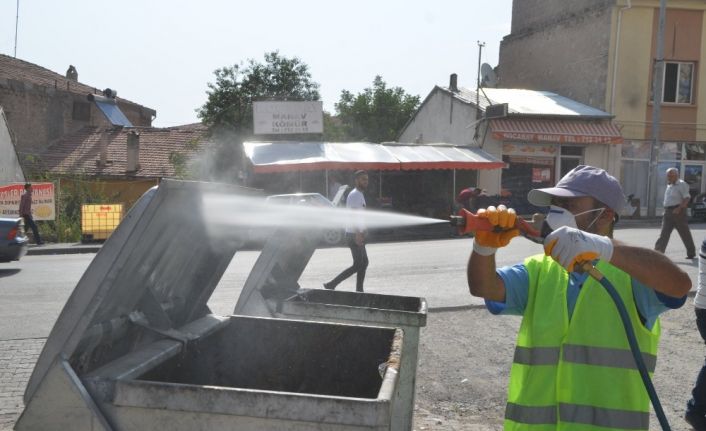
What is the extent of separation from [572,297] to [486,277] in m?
0.34

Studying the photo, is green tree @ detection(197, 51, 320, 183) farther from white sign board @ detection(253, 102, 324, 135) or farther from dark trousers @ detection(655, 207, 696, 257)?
dark trousers @ detection(655, 207, 696, 257)

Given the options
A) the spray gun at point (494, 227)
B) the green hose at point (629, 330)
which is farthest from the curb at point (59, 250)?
the green hose at point (629, 330)

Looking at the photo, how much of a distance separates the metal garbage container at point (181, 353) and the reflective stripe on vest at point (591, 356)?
22.2 inches

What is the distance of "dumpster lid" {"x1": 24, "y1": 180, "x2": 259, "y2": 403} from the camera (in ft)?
7.14

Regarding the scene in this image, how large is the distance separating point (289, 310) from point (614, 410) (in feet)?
6.52

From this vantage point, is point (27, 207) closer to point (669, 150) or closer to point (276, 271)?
point (276, 271)

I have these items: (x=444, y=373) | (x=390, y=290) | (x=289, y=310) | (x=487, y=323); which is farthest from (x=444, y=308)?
(x=289, y=310)

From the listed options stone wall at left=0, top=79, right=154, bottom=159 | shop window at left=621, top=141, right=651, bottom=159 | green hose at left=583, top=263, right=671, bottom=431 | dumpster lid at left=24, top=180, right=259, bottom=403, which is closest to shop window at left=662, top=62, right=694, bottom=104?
shop window at left=621, top=141, right=651, bottom=159

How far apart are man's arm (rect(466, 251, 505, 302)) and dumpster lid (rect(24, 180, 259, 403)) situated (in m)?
1.08

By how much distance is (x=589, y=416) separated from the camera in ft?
8.07

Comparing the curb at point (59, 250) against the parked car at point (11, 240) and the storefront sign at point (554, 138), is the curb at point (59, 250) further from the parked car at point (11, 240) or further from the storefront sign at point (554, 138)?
the storefront sign at point (554, 138)

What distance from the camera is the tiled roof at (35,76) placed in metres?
31.1

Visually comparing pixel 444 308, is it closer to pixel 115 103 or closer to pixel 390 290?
pixel 390 290

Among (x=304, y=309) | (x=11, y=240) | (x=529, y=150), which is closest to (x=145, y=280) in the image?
(x=304, y=309)
